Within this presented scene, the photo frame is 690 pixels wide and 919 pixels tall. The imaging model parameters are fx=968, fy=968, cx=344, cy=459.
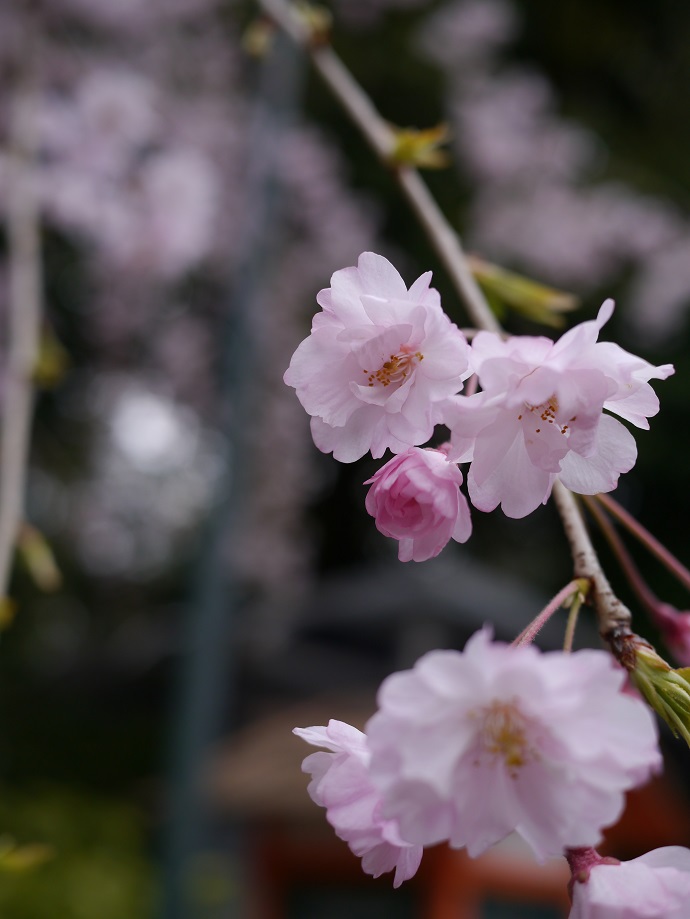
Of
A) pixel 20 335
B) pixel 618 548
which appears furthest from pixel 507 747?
pixel 20 335

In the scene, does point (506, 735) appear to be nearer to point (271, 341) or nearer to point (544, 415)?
point (544, 415)

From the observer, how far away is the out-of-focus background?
2512mm

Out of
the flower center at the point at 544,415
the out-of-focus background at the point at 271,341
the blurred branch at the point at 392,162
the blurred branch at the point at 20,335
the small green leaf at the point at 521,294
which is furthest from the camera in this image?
the out-of-focus background at the point at 271,341

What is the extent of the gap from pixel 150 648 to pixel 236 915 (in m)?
6.02

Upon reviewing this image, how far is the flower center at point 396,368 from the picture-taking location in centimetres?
48

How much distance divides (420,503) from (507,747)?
124mm

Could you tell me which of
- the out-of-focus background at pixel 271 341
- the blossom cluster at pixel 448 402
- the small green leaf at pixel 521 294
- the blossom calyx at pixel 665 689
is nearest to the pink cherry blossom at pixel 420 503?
the blossom cluster at pixel 448 402

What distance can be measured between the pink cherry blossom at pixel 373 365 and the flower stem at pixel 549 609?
10cm

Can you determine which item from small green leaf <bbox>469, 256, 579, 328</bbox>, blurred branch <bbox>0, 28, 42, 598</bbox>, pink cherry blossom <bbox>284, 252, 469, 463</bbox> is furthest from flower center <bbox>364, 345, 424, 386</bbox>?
blurred branch <bbox>0, 28, 42, 598</bbox>

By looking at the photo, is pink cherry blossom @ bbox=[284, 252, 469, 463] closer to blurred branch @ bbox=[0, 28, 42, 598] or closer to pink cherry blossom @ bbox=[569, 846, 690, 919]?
pink cherry blossom @ bbox=[569, 846, 690, 919]

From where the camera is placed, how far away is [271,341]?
4.87 m

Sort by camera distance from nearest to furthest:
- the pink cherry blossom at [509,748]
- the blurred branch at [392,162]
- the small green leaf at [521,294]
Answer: the pink cherry blossom at [509,748] → the blurred branch at [392,162] → the small green leaf at [521,294]

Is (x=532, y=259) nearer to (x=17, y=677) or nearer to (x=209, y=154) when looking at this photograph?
(x=209, y=154)

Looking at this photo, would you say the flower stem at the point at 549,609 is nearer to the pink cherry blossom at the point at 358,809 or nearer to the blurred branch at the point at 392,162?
the pink cherry blossom at the point at 358,809
